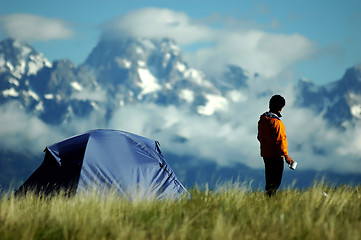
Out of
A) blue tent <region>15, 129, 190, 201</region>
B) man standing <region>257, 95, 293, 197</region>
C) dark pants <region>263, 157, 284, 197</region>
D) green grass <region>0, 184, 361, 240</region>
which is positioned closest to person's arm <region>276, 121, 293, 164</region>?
man standing <region>257, 95, 293, 197</region>

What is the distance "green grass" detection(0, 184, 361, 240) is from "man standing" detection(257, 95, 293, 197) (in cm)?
107

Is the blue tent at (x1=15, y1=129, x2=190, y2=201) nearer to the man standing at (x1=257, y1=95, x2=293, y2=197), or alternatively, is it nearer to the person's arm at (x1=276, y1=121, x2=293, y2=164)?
the man standing at (x1=257, y1=95, x2=293, y2=197)

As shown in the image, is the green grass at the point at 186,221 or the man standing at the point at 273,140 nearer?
the green grass at the point at 186,221

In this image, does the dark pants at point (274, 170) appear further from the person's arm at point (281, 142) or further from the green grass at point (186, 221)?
the green grass at point (186, 221)

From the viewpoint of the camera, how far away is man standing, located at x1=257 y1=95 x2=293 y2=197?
10.0 metres

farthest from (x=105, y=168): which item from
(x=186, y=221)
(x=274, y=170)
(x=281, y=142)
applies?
(x=186, y=221)

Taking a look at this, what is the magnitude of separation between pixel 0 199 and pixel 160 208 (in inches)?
156

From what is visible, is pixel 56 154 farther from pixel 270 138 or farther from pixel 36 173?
pixel 270 138

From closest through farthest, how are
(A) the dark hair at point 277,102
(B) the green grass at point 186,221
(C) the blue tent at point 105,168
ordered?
(B) the green grass at point 186,221 → (A) the dark hair at point 277,102 → (C) the blue tent at point 105,168

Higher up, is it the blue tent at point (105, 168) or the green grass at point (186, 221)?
the blue tent at point (105, 168)

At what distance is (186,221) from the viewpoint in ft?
23.5

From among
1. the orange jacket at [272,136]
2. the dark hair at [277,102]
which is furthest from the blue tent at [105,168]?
the dark hair at [277,102]

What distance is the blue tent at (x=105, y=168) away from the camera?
448 inches

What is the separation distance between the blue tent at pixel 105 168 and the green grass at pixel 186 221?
2.27m
